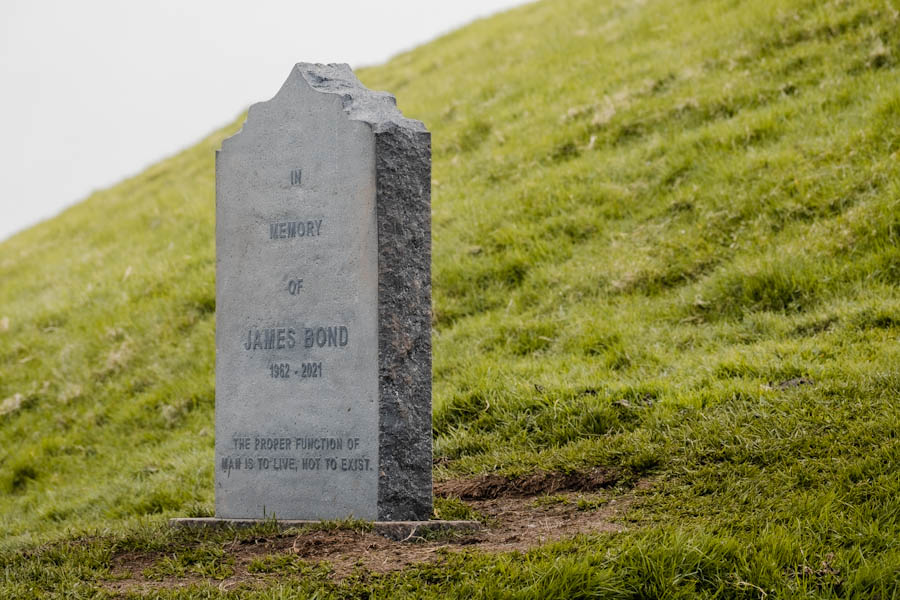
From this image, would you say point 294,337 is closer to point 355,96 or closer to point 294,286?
point 294,286

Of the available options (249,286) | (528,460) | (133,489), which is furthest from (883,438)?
(133,489)

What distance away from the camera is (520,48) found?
18453 millimetres

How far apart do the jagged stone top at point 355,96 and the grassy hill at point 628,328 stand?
2549mm

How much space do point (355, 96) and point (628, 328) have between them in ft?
11.6

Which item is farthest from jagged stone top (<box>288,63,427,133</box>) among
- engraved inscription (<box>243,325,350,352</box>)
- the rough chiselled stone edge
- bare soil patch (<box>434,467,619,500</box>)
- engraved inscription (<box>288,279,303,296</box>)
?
bare soil patch (<box>434,467,619,500</box>)

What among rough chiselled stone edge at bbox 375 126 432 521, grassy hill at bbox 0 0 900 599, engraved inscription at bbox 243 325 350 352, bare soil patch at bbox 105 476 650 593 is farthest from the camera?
engraved inscription at bbox 243 325 350 352

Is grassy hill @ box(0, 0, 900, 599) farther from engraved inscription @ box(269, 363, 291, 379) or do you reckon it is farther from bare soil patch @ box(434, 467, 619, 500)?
engraved inscription @ box(269, 363, 291, 379)

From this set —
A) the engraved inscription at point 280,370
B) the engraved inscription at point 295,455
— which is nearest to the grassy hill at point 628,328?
the engraved inscription at point 295,455

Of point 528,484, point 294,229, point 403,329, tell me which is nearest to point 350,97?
point 294,229

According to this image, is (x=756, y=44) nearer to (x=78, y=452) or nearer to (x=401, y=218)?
(x=401, y=218)

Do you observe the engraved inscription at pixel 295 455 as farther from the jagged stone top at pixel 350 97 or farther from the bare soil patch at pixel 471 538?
the jagged stone top at pixel 350 97

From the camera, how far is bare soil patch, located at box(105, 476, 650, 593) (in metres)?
4.91

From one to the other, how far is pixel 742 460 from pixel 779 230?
13.3ft

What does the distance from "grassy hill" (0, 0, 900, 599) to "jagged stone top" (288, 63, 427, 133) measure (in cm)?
255
